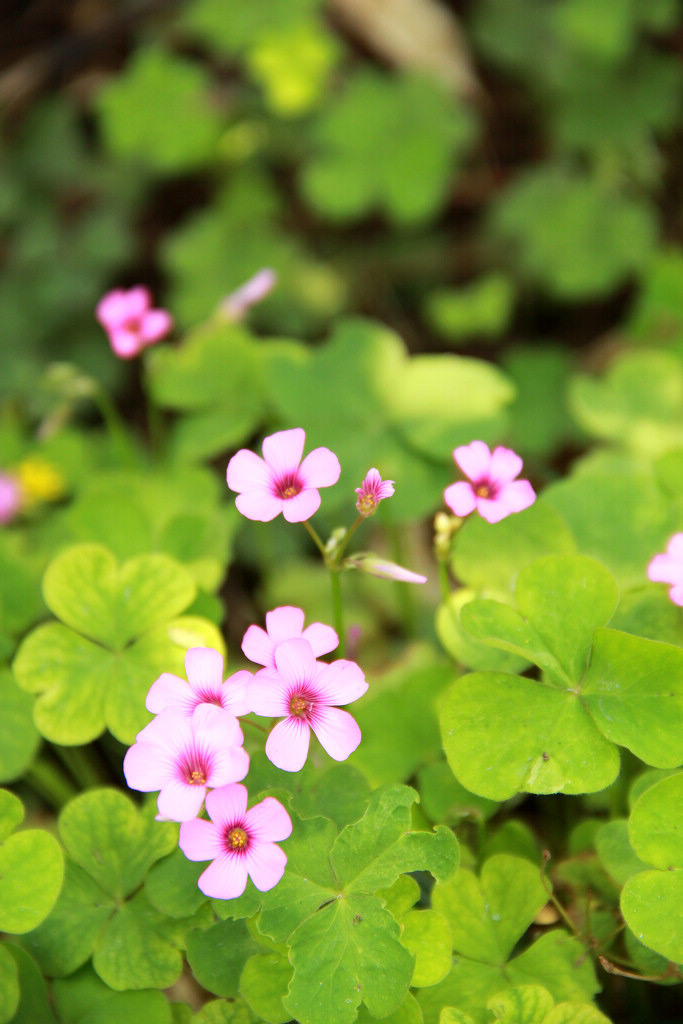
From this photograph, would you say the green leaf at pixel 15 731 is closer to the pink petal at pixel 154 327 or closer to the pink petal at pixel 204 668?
the pink petal at pixel 204 668

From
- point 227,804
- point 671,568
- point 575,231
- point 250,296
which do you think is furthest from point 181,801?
Result: point 575,231

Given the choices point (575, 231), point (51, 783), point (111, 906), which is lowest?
point (575, 231)

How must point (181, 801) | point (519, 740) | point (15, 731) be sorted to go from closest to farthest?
point (181, 801), point (519, 740), point (15, 731)

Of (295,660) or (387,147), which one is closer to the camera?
(295,660)

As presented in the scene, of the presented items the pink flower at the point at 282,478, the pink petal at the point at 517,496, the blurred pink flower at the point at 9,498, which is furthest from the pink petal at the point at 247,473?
the blurred pink flower at the point at 9,498

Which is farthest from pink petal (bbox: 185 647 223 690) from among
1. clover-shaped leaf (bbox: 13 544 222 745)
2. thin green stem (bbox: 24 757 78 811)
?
thin green stem (bbox: 24 757 78 811)

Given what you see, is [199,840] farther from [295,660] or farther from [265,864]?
[295,660]

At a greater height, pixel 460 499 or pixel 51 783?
pixel 460 499

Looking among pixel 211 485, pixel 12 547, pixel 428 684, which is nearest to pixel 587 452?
pixel 211 485

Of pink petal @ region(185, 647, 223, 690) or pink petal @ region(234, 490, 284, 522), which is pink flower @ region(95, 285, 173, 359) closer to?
pink petal @ region(234, 490, 284, 522)
